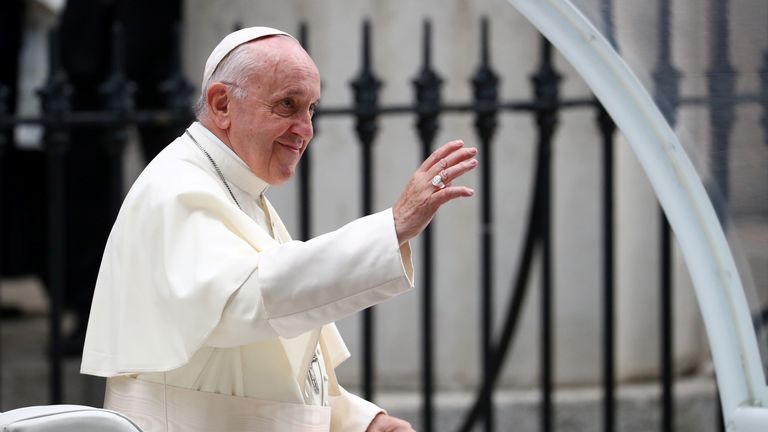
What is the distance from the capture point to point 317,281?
223cm

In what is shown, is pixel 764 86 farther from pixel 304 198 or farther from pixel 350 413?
pixel 304 198

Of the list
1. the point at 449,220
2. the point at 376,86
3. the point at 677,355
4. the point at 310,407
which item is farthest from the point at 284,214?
the point at 310,407

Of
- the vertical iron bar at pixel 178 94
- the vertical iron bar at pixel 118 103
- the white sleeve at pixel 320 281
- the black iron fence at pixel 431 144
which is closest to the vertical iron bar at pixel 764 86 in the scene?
the white sleeve at pixel 320 281

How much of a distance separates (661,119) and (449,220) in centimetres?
310

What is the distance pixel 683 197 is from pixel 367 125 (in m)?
2.42

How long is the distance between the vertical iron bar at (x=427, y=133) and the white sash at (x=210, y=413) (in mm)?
2320

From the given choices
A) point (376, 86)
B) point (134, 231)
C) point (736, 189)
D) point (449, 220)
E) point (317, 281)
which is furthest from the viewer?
point (449, 220)

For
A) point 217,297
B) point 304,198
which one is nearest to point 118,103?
point 304,198

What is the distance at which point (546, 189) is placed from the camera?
484cm

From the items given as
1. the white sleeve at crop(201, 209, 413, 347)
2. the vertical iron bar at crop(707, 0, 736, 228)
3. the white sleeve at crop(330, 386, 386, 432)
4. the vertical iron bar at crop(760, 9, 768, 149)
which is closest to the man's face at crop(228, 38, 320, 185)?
the white sleeve at crop(201, 209, 413, 347)

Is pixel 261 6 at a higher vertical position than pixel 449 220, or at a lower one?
higher

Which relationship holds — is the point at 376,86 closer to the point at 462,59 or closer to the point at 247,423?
the point at 462,59

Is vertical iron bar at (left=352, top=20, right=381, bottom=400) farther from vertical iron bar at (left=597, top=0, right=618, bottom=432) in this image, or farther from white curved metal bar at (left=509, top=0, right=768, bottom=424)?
white curved metal bar at (left=509, top=0, right=768, bottom=424)

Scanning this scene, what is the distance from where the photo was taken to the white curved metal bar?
2502 mm
